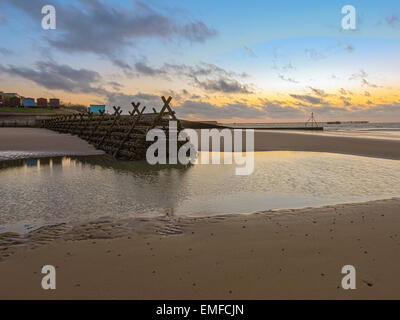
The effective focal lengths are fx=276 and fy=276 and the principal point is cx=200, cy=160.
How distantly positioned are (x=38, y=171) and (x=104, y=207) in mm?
7411

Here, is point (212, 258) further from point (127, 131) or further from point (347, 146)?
point (347, 146)

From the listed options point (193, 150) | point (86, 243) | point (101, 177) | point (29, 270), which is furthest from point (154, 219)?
point (193, 150)

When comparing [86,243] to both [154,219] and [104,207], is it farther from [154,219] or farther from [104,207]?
[104,207]

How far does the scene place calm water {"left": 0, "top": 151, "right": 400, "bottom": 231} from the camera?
682 cm

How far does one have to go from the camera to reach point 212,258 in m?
4.10

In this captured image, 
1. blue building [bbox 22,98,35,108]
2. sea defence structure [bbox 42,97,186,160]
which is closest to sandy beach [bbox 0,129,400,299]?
sea defence structure [bbox 42,97,186,160]

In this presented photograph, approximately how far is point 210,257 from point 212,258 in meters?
0.05

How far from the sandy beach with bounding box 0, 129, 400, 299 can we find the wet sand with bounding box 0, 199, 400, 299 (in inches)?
0.5

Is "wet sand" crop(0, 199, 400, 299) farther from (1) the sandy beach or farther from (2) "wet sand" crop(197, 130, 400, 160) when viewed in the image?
(2) "wet sand" crop(197, 130, 400, 160)

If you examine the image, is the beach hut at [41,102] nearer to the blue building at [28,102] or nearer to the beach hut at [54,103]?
the beach hut at [54,103]

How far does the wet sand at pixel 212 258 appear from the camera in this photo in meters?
3.29

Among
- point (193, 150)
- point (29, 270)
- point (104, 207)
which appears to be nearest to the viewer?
point (29, 270)

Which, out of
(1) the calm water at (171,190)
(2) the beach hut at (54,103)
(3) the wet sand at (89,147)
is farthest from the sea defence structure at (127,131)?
(2) the beach hut at (54,103)

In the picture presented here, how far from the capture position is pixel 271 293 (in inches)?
127
